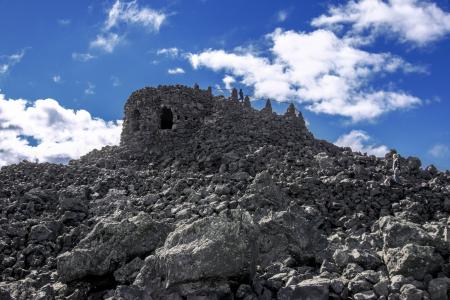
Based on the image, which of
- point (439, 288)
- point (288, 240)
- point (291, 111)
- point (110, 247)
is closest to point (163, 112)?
point (291, 111)

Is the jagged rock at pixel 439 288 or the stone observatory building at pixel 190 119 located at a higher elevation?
the stone observatory building at pixel 190 119

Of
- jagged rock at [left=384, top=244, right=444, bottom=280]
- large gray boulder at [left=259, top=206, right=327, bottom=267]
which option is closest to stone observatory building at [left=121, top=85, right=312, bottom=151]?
large gray boulder at [left=259, top=206, right=327, bottom=267]

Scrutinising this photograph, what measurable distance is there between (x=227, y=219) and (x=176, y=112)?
65.5ft

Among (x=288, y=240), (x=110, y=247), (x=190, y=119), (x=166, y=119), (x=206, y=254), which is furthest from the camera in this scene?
(x=166, y=119)

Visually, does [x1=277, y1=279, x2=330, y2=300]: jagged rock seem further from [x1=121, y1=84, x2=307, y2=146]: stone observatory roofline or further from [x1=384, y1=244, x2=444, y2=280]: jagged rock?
[x1=121, y1=84, x2=307, y2=146]: stone observatory roofline

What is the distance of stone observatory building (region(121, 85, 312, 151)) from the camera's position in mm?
30047

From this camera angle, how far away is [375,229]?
53.4ft

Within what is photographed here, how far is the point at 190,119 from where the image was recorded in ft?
105

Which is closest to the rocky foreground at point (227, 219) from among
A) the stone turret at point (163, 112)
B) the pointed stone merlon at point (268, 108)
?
the stone turret at point (163, 112)

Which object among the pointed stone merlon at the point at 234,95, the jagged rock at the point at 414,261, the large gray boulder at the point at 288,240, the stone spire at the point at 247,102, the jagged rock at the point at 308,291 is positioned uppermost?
the pointed stone merlon at the point at 234,95

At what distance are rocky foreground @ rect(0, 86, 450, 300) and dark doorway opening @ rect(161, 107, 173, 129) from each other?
1246 millimetres

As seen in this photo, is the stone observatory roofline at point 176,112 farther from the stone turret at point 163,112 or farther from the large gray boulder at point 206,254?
the large gray boulder at point 206,254

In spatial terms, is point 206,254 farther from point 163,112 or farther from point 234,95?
point 234,95

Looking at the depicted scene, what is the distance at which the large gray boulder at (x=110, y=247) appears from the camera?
556 inches
